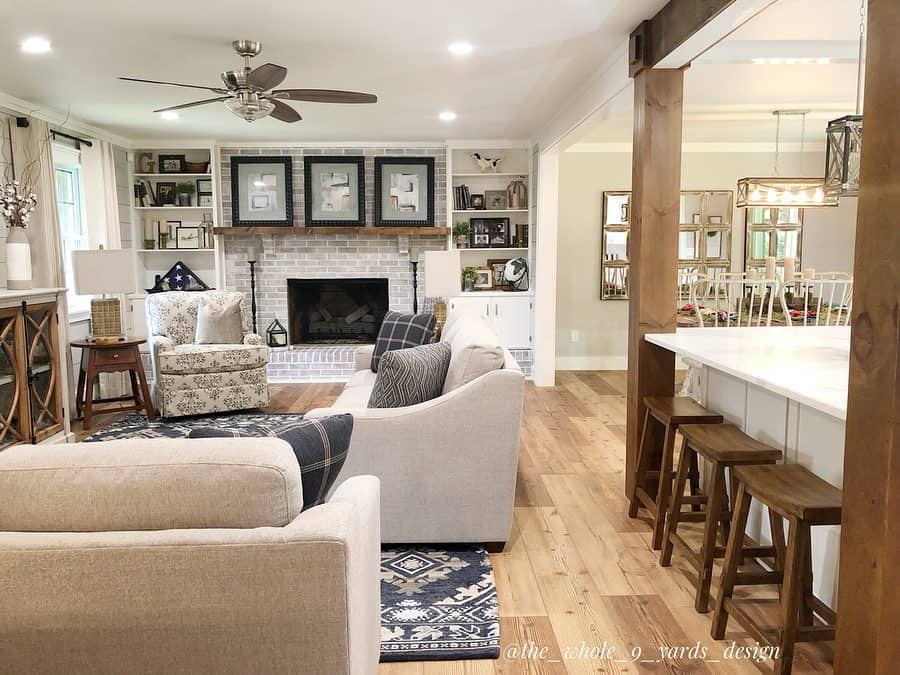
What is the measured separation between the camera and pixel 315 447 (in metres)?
1.68

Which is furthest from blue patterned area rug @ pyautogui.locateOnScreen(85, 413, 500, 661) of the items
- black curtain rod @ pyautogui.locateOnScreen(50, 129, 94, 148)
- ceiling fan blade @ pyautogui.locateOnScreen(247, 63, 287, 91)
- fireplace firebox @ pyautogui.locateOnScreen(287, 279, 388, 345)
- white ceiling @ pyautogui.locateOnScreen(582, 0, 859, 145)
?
fireplace firebox @ pyautogui.locateOnScreen(287, 279, 388, 345)

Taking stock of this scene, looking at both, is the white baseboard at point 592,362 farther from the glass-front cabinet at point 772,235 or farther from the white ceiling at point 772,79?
the white ceiling at point 772,79

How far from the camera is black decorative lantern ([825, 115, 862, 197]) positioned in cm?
262

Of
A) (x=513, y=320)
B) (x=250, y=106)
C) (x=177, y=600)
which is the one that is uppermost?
(x=250, y=106)

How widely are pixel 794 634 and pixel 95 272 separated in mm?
5090

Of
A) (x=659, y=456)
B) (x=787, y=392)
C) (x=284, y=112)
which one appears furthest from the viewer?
(x=284, y=112)

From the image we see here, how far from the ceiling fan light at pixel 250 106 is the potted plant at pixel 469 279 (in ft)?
12.2

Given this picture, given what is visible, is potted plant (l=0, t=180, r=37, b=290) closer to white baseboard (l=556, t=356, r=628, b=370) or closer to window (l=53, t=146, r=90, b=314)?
window (l=53, t=146, r=90, b=314)

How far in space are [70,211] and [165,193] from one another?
1.16m

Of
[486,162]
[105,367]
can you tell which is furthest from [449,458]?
[486,162]

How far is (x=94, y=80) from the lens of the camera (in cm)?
460

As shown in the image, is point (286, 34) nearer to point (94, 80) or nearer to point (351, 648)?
point (94, 80)

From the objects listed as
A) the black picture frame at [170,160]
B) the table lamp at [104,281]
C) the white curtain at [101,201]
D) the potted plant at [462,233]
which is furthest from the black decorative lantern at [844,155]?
the black picture frame at [170,160]

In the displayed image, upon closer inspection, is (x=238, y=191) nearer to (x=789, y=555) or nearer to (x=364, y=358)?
(x=364, y=358)
